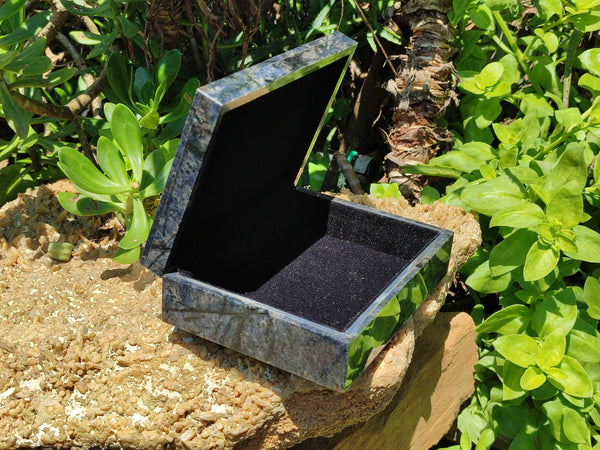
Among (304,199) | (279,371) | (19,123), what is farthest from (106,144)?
(279,371)

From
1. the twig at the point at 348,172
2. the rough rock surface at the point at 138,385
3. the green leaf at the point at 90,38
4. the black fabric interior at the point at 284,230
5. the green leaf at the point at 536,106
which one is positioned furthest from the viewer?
the twig at the point at 348,172

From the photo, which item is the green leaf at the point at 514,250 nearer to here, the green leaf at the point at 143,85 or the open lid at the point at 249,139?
the open lid at the point at 249,139

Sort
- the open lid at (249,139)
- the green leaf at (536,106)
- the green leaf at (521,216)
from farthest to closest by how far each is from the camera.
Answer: the green leaf at (536,106)
the green leaf at (521,216)
the open lid at (249,139)

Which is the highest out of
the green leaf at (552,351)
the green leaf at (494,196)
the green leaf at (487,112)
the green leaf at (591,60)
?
the green leaf at (591,60)

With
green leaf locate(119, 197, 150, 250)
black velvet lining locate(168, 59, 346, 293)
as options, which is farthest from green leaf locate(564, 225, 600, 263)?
green leaf locate(119, 197, 150, 250)

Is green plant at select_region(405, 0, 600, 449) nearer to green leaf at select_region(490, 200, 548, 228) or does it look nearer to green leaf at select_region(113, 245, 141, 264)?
green leaf at select_region(490, 200, 548, 228)

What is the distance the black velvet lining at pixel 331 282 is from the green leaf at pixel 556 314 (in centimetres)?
36

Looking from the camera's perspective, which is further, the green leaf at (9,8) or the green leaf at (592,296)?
the green leaf at (592,296)

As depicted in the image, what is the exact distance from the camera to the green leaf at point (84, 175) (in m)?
1.49

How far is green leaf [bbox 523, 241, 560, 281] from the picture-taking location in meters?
1.55

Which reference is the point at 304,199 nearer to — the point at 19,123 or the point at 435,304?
the point at 435,304

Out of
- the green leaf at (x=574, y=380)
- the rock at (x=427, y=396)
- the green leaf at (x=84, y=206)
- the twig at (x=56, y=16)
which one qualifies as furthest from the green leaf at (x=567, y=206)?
the twig at (x=56, y=16)

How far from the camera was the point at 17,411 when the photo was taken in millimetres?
1367

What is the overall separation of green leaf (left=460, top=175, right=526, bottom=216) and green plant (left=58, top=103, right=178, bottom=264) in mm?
737
